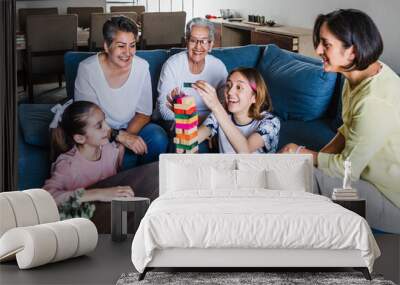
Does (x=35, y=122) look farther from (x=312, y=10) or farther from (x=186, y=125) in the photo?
(x=312, y=10)


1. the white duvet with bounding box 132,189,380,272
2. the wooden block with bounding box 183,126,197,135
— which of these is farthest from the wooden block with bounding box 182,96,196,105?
the white duvet with bounding box 132,189,380,272

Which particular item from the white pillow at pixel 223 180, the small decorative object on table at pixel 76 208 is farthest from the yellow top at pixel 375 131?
the small decorative object on table at pixel 76 208

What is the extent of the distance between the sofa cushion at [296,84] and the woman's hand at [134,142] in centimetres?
117

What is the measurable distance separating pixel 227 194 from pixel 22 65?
234 cm

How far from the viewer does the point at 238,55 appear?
7.83 metres

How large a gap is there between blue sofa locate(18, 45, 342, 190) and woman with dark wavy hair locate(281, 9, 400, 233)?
0.38ft

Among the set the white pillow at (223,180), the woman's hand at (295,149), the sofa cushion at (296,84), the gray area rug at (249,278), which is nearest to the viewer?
the gray area rug at (249,278)

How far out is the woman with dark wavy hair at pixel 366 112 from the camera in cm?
739

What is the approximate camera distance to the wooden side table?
24.0 feet

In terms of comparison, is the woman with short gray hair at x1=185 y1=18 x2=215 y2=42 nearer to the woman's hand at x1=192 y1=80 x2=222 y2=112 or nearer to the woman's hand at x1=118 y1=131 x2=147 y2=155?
the woman's hand at x1=192 y1=80 x2=222 y2=112

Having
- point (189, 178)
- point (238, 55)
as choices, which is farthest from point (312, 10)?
point (189, 178)

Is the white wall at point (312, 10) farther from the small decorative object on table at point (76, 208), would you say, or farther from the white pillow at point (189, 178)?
the small decorative object on table at point (76, 208)

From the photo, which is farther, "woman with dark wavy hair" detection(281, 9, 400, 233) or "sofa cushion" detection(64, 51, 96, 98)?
"sofa cushion" detection(64, 51, 96, 98)

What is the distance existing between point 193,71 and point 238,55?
41 centimetres
